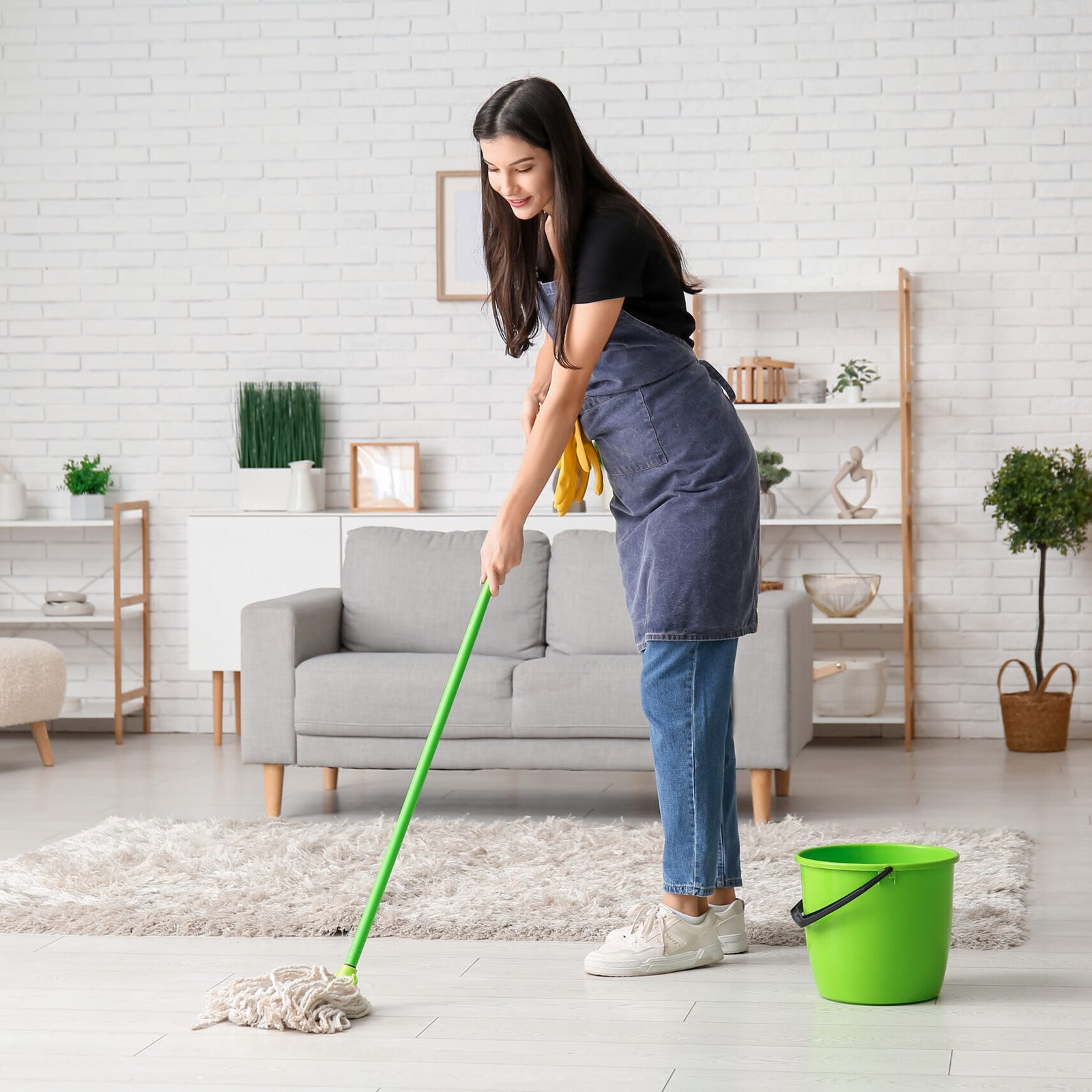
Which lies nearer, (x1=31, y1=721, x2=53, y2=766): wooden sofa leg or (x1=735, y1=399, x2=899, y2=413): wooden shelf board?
(x1=31, y1=721, x2=53, y2=766): wooden sofa leg

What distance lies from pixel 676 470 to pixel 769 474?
9.18 ft

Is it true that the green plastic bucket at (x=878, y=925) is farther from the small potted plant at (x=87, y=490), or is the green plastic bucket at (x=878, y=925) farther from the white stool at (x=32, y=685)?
the small potted plant at (x=87, y=490)

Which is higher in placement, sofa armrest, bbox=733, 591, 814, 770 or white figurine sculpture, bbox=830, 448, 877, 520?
white figurine sculpture, bbox=830, 448, 877, 520

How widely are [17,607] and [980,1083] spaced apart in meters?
4.62

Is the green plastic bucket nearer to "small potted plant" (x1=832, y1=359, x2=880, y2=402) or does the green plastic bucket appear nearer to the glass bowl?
the glass bowl

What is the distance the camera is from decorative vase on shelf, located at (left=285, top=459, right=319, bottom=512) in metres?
5.43

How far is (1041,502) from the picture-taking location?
193 inches

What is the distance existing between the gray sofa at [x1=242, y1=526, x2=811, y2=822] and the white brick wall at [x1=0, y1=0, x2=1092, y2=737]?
1301 mm

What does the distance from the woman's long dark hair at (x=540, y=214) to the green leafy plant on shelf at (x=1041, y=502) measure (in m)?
2.70

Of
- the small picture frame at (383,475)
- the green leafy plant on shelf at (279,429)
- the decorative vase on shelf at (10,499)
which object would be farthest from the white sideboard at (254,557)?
the decorative vase on shelf at (10,499)

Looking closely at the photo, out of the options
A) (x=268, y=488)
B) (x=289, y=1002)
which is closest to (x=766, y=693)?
(x=289, y=1002)

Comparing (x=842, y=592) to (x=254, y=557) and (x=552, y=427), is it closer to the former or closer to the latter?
(x=254, y=557)

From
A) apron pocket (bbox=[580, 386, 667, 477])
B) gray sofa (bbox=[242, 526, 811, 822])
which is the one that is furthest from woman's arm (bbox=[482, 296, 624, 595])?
gray sofa (bbox=[242, 526, 811, 822])

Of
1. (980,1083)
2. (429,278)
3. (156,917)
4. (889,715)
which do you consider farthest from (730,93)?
(980,1083)
